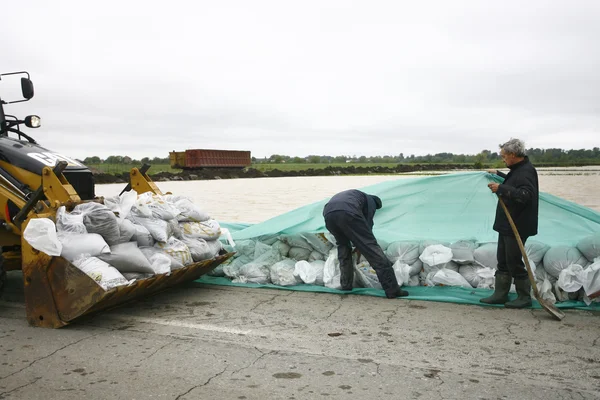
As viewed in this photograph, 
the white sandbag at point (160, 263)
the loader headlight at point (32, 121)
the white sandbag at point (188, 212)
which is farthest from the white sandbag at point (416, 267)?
the loader headlight at point (32, 121)

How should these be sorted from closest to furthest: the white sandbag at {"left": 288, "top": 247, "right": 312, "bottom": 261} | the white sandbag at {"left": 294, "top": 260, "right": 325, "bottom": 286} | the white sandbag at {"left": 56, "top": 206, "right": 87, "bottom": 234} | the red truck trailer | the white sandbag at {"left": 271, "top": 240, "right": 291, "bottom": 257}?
1. the white sandbag at {"left": 56, "top": 206, "right": 87, "bottom": 234}
2. the white sandbag at {"left": 294, "top": 260, "right": 325, "bottom": 286}
3. the white sandbag at {"left": 288, "top": 247, "right": 312, "bottom": 261}
4. the white sandbag at {"left": 271, "top": 240, "right": 291, "bottom": 257}
5. the red truck trailer

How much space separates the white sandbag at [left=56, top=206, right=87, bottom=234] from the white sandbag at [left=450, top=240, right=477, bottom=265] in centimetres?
413

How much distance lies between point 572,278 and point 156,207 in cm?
460

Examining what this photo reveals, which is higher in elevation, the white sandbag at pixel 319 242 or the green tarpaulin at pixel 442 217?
the green tarpaulin at pixel 442 217

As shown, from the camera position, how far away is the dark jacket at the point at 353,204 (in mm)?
6348

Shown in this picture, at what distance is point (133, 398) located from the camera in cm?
353

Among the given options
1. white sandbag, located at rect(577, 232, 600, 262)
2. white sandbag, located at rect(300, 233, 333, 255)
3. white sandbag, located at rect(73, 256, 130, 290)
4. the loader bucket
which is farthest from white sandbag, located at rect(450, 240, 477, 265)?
white sandbag, located at rect(73, 256, 130, 290)

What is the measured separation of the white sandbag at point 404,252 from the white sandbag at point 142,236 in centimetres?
287

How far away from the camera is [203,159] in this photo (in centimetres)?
4534

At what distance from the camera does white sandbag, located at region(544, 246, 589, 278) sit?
603 cm

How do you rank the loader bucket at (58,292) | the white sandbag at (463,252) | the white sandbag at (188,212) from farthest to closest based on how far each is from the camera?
Answer: the white sandbag at (188,212) < the white sandbag at (463,252) < the loader bucket at (58,292)

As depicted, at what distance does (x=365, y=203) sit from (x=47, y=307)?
363 centimetres

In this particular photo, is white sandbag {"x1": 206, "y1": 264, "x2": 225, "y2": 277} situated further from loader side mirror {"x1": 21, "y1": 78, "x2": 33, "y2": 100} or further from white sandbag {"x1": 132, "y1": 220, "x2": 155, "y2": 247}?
loader side mirror {"x1": 21, "y1": 78, "x2": 33, "y2": 100}

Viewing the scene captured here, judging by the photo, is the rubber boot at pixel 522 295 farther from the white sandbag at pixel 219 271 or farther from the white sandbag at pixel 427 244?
the white sandbag at pixel 219 271
